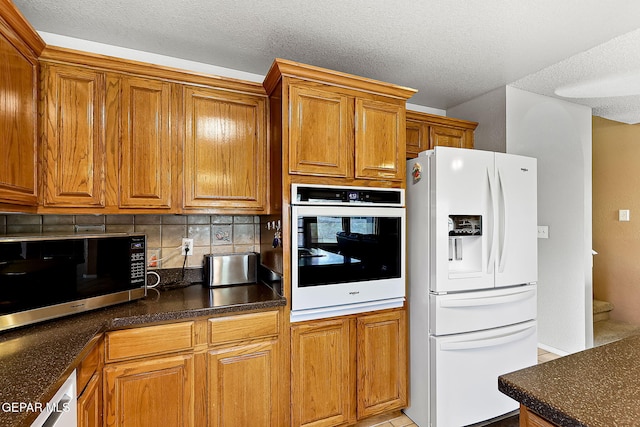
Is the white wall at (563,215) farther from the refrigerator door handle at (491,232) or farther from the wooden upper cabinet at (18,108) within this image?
the wooden upper cabinet at (18,108)

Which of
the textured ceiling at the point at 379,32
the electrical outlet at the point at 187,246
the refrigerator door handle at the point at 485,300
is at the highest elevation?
the textured ceiling at the point at 379,32

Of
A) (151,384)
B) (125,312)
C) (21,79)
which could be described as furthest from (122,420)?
(21,79)

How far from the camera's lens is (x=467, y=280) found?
6.45 feet

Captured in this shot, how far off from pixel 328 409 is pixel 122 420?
1.07 m

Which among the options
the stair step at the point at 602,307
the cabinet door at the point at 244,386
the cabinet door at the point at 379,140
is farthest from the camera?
the stair step at the point at 602,307

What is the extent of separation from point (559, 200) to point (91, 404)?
147 inches

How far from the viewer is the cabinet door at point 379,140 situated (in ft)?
6.44

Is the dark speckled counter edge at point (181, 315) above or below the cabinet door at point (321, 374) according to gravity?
above

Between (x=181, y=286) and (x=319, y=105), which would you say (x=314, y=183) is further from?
(x=181, y=286)

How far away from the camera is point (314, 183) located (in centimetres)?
185

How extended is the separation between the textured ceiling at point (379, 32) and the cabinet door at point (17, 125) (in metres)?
0.44

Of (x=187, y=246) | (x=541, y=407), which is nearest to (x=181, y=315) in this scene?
(x=187, y=246)

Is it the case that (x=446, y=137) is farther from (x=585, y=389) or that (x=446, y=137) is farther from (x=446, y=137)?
(x=585, y=389)

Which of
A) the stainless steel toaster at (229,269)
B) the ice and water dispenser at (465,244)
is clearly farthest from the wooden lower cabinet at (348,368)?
the stainless steel toaster at (229,269)
